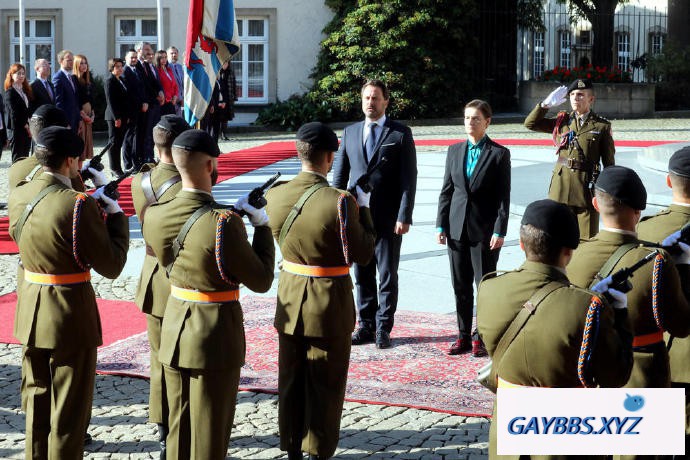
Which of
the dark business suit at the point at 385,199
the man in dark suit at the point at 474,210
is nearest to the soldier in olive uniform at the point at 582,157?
the man in dark suit at the point at 474,210

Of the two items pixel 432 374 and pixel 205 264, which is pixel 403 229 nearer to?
pixel 432 374

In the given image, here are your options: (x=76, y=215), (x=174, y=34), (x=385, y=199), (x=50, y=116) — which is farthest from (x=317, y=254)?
(x=174, y=34)

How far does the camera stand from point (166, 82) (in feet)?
61.1

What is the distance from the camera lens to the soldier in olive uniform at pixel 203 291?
14.7ft

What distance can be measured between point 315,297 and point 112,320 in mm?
3379

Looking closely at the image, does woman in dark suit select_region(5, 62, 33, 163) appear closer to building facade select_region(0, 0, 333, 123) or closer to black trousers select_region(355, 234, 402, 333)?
black trousers select_region(355, 234, 402, 333)

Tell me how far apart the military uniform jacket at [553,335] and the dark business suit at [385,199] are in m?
3.67

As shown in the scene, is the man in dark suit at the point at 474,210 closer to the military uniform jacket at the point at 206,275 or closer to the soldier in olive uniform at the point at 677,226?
the soldier in olive uniform at the point at 677,226

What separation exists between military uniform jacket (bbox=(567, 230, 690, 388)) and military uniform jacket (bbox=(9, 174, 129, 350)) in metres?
2.17

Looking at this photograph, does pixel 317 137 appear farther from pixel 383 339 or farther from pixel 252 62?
pixel 252 62

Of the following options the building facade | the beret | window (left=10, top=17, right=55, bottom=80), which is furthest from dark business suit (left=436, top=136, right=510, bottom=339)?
window (left=10, top=17, right=55, bottom=80)

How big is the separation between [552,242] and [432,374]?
3.19m

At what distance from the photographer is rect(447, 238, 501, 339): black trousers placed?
722cm

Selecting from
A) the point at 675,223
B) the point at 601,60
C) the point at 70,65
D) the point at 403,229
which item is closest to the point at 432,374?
the point at 403,229
